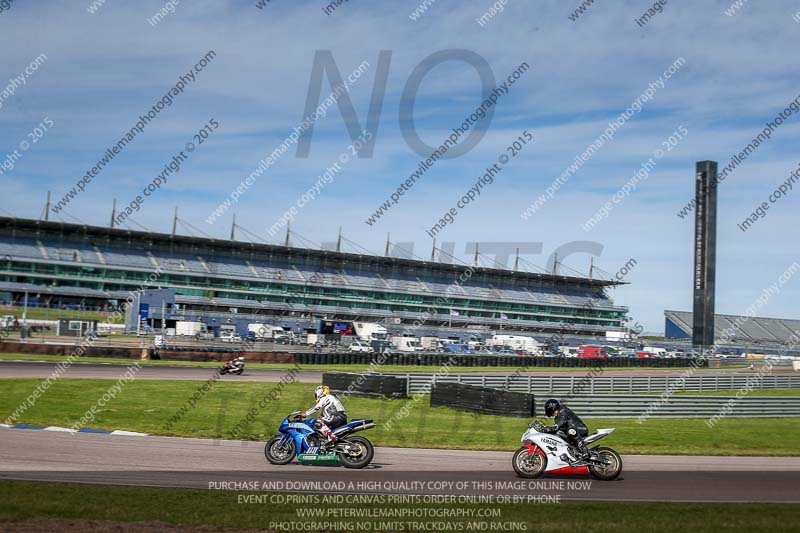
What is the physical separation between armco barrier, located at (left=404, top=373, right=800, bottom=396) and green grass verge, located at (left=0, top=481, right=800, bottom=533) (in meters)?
18.8

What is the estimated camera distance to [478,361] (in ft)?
184

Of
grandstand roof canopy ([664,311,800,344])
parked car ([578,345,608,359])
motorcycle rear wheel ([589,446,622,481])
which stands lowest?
motorcycle rear wheel ([589,446,622,481])

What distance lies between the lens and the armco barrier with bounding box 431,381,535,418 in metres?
24.2

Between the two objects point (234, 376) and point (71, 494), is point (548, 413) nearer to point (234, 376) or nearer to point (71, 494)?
point (71, 494)

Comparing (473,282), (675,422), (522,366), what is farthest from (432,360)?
(473,282)

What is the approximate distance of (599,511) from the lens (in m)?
11.0

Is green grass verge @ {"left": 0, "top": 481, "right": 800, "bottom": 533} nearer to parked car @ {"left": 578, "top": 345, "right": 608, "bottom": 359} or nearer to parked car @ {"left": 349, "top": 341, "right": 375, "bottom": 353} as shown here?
parked car @ {"left": 349, "top": 341, "right": 375, "bottom": 353}

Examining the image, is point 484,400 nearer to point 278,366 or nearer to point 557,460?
point 557,460

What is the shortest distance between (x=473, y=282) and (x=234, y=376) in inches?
2987

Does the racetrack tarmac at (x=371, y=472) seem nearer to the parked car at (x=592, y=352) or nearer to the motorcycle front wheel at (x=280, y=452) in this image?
the motorcycle front wheel at (x=280, y=452)

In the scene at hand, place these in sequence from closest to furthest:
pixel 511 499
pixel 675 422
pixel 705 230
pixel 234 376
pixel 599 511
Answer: pixel 599 511, pixel 511 499, pixel 675 422, pixel 234 376, pixel 705 230

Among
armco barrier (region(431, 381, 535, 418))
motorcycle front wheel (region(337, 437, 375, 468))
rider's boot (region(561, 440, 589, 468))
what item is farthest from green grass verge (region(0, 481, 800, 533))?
armco barrier (region(431, 381, 535, 418))

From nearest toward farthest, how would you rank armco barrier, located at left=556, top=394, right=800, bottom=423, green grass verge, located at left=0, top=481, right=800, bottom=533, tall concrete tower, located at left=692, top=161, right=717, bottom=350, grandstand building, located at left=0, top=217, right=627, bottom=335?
green grass verge, located at left=0, top=481, right=800, bottom=533, armco barrier, located at left=556, top=394, right=800, bottom=423, tall concrete tower, located at left=692, top=161, right=717, bottom=350, grandstand building, located at left=0, top=217, right=627, bottom=335

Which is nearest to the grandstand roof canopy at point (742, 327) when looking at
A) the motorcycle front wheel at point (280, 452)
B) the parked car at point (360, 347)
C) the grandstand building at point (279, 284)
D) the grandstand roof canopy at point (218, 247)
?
the grandstand building at point (279, 284)
